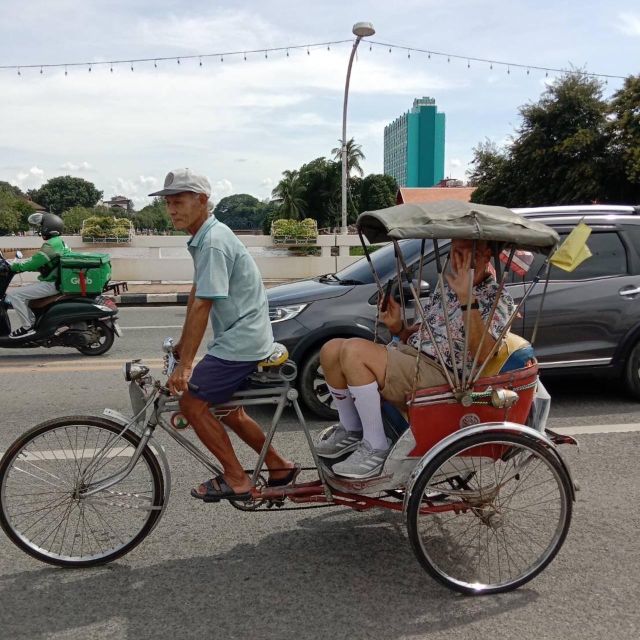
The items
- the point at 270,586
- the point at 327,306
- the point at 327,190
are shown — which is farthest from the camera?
the point at 327,190

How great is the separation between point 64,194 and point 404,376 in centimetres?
13989

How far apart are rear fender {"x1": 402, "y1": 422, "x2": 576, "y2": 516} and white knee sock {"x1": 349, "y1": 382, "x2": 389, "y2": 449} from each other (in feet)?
0.88

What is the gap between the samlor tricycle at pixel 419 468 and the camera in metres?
Answer: 2.94

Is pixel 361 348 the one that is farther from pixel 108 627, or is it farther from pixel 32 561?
pixel 32 561

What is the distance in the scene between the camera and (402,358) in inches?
124

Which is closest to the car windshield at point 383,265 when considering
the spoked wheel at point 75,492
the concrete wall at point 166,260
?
the spoked wheel at point 75,492

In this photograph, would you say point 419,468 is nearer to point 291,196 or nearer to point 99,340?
point 99,340

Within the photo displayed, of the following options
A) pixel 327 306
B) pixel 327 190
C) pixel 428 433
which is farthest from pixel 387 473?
pixel 327 190

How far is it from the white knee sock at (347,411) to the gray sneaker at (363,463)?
176mm

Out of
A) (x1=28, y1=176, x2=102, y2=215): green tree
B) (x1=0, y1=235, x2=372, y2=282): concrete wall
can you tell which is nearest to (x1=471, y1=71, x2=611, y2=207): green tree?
(x1=0, y1=235, x2=372, y2=282): concrete wall

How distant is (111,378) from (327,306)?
2631 mm

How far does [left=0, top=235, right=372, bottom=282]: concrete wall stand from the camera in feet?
54.1

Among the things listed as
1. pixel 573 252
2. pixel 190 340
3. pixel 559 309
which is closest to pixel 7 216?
pixel 559 309

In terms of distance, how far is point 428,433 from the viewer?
A: 303 cm
